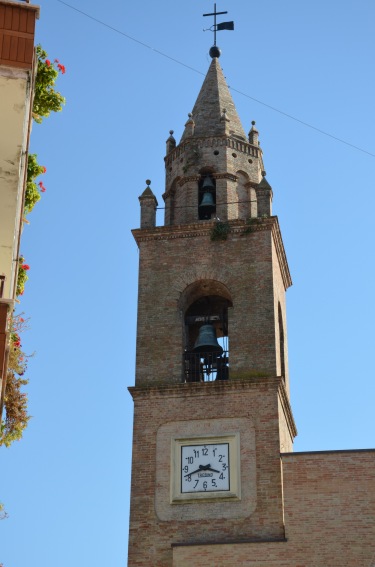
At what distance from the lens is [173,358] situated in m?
26.2

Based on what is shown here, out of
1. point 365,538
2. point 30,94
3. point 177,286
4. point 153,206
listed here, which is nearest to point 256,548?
point 365,538

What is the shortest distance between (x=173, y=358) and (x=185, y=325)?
114 centimetres

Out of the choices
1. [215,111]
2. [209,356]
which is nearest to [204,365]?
[209,356]

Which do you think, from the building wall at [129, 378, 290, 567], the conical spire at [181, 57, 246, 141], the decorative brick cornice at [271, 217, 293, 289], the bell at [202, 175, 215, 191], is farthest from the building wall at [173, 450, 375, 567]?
the conical spire at [181, 57, 246, 141]

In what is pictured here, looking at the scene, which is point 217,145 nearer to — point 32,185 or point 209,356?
point 209,356

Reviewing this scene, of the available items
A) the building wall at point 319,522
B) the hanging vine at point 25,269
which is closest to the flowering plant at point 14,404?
the hanging vine at point 25,269

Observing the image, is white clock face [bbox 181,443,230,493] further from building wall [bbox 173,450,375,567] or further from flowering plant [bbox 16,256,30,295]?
flowering plant [bbox 16,256,30,295]

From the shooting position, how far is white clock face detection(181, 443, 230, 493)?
24.4 meters

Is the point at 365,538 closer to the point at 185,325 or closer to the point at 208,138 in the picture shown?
the point at 185,325

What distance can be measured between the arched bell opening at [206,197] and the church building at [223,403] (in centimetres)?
3

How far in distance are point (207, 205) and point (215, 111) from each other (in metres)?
3.18

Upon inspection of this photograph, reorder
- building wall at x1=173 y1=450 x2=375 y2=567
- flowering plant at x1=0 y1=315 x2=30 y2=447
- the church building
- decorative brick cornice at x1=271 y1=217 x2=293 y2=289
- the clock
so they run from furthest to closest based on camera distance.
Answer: decorative brick cornice at x1=271 y1=217 x2=293 y2=289
the clock
the church building
building wall at x1=173 y1=450 x2=375 y2=567
flowering plant at x1=0 y1=315 x2=30 y2=447

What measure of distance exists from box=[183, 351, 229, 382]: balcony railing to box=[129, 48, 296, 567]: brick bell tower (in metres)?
0.03

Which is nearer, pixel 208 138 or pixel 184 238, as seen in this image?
pixel 184 238
